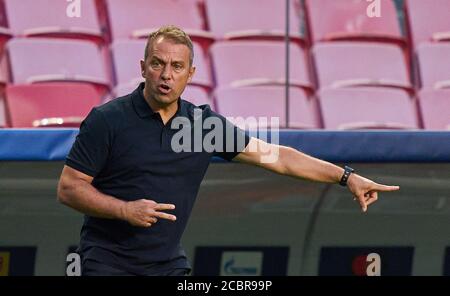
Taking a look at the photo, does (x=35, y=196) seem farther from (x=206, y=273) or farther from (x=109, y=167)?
(x=109, y=167)

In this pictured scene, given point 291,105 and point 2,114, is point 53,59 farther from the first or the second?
point 291,105

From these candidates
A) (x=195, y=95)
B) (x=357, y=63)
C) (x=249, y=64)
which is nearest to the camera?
(x=195, y=95)

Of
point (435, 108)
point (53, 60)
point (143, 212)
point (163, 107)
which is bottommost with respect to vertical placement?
point (143, 212)

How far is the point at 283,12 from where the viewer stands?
769cm

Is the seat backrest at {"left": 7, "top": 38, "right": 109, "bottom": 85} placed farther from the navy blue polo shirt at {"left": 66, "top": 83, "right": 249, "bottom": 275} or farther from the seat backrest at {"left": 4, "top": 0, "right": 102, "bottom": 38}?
the navy blue polo shirt at {"left": 66, "top": 83, "right": 249, "bottom": 275}

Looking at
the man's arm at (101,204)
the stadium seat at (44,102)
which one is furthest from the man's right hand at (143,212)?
the stadium seat at (44,102)

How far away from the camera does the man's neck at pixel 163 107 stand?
411 cm

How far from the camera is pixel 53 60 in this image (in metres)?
7.23

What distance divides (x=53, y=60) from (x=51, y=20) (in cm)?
38

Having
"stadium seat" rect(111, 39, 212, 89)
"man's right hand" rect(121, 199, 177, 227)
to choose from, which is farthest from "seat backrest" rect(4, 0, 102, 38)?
"man's right hand" rect(121, 199, 177, 227)

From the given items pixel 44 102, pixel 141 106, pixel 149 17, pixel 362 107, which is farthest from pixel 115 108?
pixel 149 17

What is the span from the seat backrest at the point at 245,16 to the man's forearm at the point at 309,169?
3371mm

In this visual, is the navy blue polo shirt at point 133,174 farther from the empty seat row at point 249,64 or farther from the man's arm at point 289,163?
the empty seat row at point 249,64
